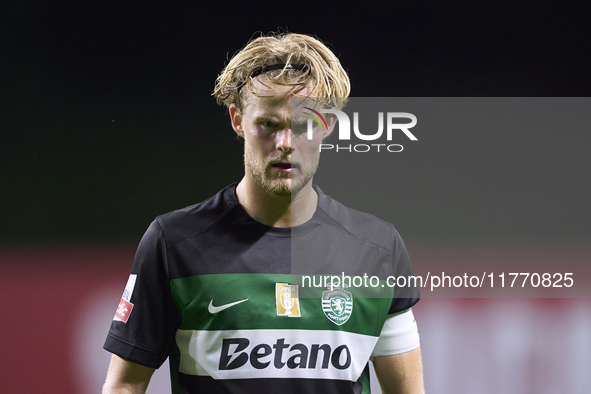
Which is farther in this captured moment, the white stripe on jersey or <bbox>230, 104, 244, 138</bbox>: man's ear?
<bbox>230, 104, 244, 138</bbox>: man's ear

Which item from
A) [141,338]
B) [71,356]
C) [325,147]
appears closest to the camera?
[141,338]

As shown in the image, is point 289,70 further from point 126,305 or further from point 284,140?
point 126,305

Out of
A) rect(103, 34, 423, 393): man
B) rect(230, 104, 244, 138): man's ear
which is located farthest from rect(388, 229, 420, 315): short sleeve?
rect(230, 104, 244, 138): man's ear

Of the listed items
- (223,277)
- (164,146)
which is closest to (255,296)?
(223,277)

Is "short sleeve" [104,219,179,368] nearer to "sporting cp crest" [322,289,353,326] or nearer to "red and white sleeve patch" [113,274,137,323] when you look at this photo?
"red and white sleeve patch" [113,274,137,323]

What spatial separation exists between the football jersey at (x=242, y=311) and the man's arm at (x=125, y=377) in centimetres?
3

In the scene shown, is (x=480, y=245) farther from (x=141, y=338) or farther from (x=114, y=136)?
(x=114, y=136)

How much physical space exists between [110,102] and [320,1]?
2.64ft

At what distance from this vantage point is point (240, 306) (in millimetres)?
1347

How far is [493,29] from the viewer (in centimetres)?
195

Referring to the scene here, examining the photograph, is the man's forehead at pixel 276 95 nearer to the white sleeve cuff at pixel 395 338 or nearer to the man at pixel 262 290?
the man at pixel 262 290

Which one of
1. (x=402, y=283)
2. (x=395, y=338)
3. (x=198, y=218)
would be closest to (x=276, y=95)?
(x=198, y=218)

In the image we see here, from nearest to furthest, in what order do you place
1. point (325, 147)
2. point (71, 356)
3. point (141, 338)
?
1. point (141, 338)
2. point (325, 147)
3. point (71, 356)

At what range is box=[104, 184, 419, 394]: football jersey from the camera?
1340 millimetres
